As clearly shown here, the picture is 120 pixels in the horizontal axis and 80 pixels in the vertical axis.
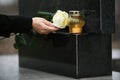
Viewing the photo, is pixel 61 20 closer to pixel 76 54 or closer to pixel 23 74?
pixel 76 54

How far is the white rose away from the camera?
4.32ft

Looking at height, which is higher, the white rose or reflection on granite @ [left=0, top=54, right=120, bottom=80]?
the white rose

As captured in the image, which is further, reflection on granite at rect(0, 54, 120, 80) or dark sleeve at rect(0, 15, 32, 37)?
reflection on granite at rect(0, 54, 120, 80)

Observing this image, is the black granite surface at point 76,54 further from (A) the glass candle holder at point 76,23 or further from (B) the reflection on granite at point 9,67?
(B) the reflection on granite at point 9,67

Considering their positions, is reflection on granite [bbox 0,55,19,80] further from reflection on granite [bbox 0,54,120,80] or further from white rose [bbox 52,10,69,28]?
white rose [bbox 52,10,69,28]

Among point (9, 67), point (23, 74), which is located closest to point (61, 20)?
point (23, 74)

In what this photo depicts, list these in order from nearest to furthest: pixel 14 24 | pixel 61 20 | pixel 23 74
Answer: pixel 14 24 < pixel 61 20 < pixel 23 74

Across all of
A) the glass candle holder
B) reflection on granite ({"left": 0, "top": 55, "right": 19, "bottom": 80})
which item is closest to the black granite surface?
the glass candle holder

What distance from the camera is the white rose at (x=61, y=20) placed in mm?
1315

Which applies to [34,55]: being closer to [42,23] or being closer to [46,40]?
[46,40]

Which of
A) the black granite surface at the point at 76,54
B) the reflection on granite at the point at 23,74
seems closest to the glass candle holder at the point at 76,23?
the black granite surface at the point at 76,54

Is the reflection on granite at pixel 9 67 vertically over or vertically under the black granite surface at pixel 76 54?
under

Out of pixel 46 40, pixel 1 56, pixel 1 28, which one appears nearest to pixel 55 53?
pixel 46 40

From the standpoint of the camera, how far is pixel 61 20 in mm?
1325
